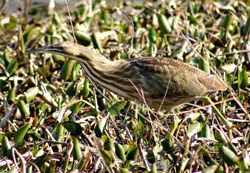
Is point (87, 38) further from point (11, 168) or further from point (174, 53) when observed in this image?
point (11, 168)

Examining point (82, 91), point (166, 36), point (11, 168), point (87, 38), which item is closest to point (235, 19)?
point (166, 36)

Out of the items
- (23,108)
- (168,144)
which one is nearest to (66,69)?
(23,108)

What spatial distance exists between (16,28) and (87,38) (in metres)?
1.21

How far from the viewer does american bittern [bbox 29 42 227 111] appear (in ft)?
13.0

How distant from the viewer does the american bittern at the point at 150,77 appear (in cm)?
397

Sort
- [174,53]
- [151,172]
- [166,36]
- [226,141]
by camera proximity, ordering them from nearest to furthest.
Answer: [151,172] → [226,141] → [174,53] → [166,36]

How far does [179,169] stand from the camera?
3088mm

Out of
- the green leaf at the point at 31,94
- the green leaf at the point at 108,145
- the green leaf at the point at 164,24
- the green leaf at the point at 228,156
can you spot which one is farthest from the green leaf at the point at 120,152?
the green leaf at the point at 164,24

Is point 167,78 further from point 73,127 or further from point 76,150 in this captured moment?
point 76,150

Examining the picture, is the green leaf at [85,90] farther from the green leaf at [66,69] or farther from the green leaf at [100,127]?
the green leaf at [100,127]

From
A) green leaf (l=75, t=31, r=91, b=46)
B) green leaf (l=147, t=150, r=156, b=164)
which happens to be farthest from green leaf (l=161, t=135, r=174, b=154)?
green leaf (l=75, t=31, r=91, b=46)

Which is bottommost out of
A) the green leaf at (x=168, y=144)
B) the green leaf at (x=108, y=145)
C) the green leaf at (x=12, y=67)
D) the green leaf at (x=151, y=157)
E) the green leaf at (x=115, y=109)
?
the green leaf at (x=151, y=157)

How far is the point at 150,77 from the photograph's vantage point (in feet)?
13.1

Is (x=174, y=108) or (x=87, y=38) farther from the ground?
(x=87, y=38)
